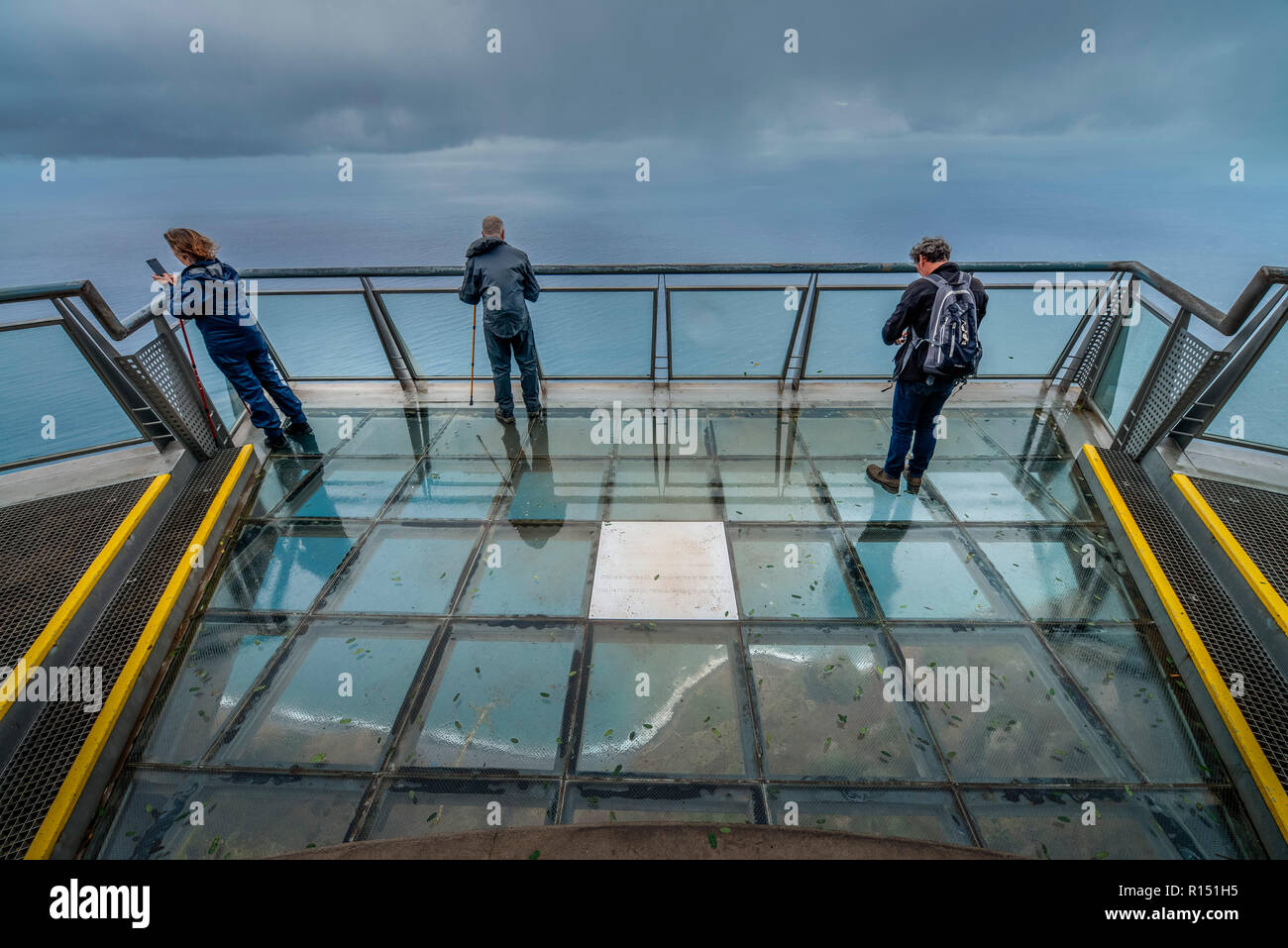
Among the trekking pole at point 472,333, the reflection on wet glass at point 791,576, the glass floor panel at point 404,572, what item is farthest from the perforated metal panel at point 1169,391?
the trekking pole at point 472,333

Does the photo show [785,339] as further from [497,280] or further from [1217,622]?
[1217,622]

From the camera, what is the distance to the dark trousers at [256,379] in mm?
5062

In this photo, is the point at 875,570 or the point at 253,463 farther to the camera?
the point at 253,463

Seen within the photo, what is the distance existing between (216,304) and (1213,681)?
7.43 metres

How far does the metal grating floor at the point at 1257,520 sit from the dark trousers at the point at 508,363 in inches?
226

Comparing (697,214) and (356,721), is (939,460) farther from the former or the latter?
(697,214)

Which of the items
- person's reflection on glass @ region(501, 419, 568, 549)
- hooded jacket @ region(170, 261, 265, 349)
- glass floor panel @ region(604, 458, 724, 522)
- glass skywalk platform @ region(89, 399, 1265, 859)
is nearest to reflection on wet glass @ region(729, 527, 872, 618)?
glass skywalk platform @ region(89, 399, 1265, 859)

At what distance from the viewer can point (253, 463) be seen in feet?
16.9

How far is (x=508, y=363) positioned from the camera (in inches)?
226

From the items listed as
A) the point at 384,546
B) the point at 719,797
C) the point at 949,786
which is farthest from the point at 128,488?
the point at 949,786

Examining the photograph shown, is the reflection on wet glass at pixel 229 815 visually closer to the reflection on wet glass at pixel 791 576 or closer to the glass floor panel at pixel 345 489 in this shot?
the glass floor panel at pixel 345 489

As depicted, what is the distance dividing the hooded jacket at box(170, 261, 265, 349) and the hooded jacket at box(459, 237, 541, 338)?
190cm
